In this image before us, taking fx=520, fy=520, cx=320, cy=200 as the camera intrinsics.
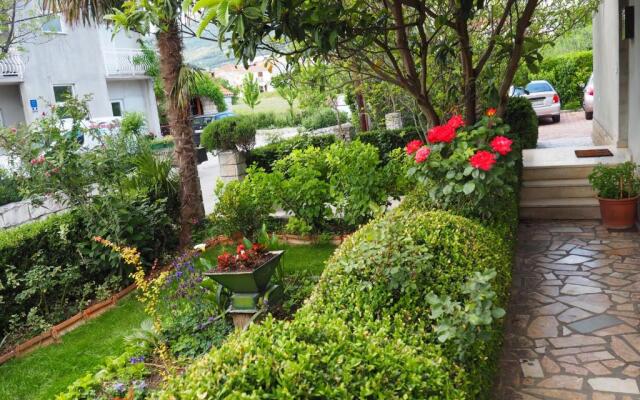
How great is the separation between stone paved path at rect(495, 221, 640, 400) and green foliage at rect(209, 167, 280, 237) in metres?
3.37

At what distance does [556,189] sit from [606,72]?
416 centimetres

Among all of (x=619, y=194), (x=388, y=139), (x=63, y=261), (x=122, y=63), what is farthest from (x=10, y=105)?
(x=619, y=194)

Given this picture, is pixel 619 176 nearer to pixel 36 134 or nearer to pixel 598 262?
pixel 598 262

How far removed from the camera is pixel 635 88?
6.97 meters

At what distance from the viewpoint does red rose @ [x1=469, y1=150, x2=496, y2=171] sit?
4215 millimetres

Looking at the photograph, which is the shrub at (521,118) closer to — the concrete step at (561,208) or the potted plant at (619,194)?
the concrete step at (561,208)

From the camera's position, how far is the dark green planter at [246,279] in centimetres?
414

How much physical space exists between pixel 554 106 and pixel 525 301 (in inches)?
580

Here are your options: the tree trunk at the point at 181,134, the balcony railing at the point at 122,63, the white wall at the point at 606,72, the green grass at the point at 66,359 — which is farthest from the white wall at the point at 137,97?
the green grass at the point at 66,359

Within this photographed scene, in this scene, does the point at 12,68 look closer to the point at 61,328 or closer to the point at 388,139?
the point at 388,139

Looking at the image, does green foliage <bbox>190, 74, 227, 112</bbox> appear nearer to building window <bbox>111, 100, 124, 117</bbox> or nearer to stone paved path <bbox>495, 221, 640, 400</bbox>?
building window <bbox>111, 100, 124, 117</bbox>

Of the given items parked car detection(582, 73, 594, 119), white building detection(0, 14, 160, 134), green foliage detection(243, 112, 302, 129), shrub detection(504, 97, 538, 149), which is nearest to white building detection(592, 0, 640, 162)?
shrub detection(504, 97, 538, 149)

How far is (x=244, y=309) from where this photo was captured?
13.9ft

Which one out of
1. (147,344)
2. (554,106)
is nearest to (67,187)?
(147,344)
